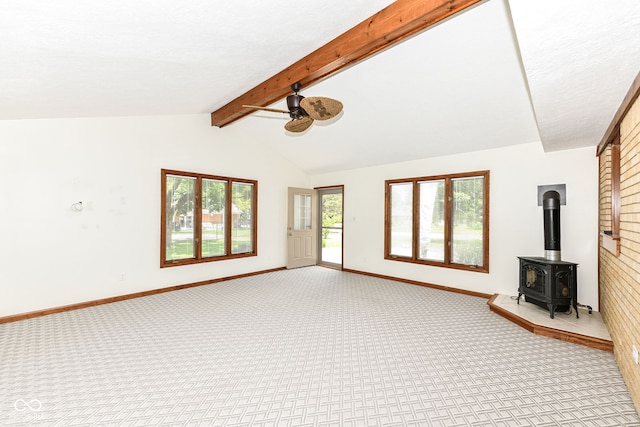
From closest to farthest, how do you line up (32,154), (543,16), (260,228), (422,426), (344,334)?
(543,16)
(422,426)
(344,334)
(32,154)
(260,228)

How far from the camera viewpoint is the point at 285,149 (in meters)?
6.89

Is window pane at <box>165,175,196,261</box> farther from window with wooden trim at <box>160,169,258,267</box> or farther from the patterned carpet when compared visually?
the patterned carpet

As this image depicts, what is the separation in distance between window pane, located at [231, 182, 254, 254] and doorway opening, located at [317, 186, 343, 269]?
2047mm

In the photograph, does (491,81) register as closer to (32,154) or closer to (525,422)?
(525,422)

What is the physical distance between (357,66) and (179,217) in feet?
13.5

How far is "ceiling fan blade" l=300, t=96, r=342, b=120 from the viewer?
9.75 ft

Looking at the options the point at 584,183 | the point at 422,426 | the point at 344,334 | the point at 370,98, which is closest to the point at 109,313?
the point at 344,334

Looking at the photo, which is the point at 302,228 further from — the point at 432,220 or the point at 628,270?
the point at 628,270

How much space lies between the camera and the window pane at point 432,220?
5637 millimetres

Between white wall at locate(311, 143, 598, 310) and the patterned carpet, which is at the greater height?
white wall at locate(311, 143, 598, 310)

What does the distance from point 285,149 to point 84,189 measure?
3.87 meters

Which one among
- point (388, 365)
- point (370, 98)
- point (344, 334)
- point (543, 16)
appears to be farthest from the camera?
point (370, 98)

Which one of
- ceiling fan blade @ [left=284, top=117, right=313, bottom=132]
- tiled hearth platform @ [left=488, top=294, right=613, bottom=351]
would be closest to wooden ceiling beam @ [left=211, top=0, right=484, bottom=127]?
ceiling fan blade @ [left=284, top=117, right=313, bottom=132]

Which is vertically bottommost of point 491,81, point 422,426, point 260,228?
point 422,426
